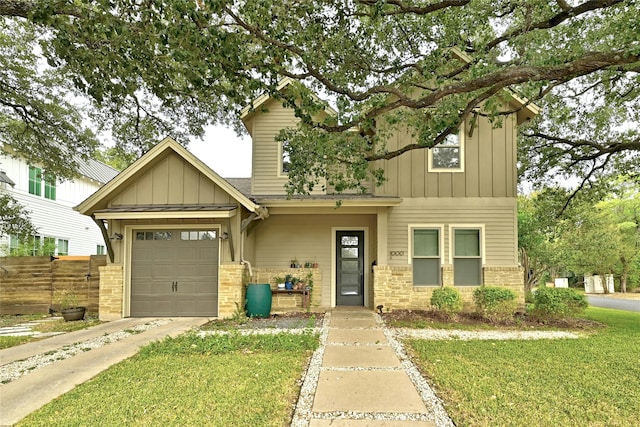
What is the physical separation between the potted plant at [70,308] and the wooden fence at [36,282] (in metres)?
0.12

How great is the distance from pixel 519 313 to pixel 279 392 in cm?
825

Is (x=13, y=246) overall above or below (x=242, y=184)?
below

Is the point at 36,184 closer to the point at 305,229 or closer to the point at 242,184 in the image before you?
the point at 242,184

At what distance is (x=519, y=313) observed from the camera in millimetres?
10227

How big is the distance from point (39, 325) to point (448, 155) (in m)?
11.2

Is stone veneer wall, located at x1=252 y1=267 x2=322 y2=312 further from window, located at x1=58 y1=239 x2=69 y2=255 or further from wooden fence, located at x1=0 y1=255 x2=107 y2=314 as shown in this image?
window, located at x1=58 y1=239 x2=69 y2=255

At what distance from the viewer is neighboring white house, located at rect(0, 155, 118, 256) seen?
1524cm

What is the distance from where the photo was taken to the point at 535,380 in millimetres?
4684

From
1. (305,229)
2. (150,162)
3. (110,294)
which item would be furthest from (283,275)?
(150,162)

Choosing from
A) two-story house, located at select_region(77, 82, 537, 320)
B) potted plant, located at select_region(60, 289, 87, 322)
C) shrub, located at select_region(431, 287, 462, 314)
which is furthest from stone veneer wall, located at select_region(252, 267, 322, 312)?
potted plant, located at select_region(60, 289, 87, 322)

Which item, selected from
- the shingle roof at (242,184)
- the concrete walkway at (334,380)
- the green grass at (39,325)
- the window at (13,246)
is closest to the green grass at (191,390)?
the concrete walkway at (334,380)

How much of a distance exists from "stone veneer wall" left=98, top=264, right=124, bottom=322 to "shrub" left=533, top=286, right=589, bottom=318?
10378 mm

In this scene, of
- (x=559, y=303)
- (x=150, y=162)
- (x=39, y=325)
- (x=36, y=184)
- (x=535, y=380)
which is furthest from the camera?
(x=36, y=184)

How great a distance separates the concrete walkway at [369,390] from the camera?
361 cm
